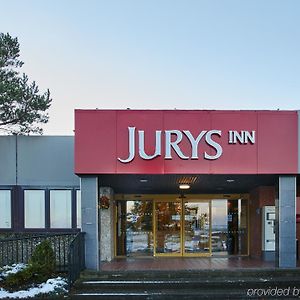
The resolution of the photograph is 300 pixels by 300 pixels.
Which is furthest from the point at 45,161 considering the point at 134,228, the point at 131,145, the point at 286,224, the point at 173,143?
the point at 286,224

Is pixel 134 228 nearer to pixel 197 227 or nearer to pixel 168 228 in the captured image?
pixel 168 228

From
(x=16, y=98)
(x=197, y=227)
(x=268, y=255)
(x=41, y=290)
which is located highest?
(x=16, y=98)

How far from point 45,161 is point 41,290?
5.76 m

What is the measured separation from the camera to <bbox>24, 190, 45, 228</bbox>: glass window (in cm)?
1413

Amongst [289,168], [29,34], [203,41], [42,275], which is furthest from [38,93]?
[289,168]

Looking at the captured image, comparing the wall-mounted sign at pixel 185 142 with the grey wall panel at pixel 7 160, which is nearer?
the wall-mounted sign at pixel 185 142

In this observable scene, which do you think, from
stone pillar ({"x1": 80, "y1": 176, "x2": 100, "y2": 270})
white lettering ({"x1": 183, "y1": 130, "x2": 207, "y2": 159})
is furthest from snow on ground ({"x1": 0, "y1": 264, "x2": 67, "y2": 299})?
white lettering ({"x1": 183, "y1": 130, "x2": 207, "y2": 159})

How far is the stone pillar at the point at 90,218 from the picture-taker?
10539 millimetres

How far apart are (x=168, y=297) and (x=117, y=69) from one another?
9.20 metres

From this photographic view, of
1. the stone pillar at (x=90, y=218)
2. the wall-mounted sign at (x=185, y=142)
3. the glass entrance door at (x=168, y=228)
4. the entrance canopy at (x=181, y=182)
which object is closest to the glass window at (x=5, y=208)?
the entrance canopy at (x=181, y=182)

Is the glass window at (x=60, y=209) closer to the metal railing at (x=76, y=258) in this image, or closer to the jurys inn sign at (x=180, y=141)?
the metal railing at (x=76, y=258)

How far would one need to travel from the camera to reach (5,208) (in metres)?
14.1

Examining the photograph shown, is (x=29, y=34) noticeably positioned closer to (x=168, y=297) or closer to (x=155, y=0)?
(x=155, y=0)

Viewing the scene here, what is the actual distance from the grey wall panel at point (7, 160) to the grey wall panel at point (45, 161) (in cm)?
19
